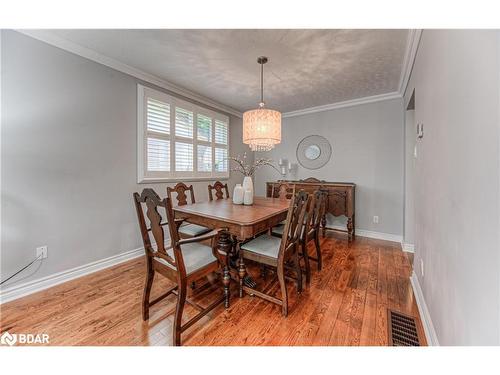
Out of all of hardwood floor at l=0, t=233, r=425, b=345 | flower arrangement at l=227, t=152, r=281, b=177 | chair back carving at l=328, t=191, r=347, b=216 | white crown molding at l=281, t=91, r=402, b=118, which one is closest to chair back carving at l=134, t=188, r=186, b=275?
hardwood floor at l=0, t=233, r=425, b=345

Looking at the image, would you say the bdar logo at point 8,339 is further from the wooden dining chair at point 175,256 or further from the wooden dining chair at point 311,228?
the wooden dining chair at point 311,228

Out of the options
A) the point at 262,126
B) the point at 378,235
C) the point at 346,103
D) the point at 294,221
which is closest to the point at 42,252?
the point at 294,221

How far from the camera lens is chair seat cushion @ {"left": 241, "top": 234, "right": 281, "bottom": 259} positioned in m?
1.74

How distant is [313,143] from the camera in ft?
13.7

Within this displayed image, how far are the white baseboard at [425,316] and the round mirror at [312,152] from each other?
2.66 meters

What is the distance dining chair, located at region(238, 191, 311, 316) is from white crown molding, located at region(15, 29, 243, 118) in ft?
8.47

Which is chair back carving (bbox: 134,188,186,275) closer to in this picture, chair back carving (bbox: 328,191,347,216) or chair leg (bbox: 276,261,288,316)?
chair leg (bbox: 276,261,288,316)

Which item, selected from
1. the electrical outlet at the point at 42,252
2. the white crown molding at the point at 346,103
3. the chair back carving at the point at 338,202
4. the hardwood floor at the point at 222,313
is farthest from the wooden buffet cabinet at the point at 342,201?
the electrical outlet at the point at 42,252

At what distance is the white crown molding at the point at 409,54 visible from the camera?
74.1 inches

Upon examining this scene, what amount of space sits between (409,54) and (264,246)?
256cm
